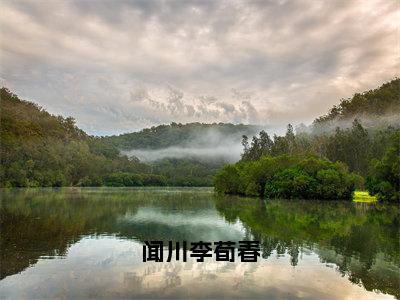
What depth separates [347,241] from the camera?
2562cm

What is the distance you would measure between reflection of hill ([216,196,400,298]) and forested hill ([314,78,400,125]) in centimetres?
13097

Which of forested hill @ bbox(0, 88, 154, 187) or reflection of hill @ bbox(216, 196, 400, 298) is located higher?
forested hill @ bbox(0, 88, 154, 187)

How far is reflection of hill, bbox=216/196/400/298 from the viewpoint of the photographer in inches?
670

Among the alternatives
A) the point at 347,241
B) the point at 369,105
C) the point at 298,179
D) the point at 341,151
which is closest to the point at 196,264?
the point at 347,241

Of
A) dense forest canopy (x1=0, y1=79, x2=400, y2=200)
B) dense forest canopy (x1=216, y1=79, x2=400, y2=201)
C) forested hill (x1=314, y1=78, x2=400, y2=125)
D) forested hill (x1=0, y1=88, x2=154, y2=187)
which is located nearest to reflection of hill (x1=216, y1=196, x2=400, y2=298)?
dense forest canopy (x1=216, y1=79, x2=400, y2=201)

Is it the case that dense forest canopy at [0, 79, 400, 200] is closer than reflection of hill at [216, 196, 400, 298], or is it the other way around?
reflection of hill at [216, 196, 400, 298]

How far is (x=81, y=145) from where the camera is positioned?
17338 centimetres

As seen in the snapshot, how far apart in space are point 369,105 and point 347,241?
502 feet

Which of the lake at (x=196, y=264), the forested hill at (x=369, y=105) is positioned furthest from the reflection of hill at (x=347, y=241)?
the forested hill at (x=369, y=105)

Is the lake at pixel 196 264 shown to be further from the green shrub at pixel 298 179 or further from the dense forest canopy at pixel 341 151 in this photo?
the green shrub at pixel 298 179

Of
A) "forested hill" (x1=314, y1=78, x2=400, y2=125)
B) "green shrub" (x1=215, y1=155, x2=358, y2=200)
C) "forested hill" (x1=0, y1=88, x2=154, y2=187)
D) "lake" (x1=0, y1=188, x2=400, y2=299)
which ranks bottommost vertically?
"lake" (x1=0, y1=188, x2=400, y2=299)

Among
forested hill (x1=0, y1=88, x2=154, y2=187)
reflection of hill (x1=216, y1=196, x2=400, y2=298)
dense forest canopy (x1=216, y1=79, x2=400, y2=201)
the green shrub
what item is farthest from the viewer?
forested hill (x1=0, y1=88, x2=154, y2=187)

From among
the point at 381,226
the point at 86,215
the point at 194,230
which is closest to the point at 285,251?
the point at 194,230

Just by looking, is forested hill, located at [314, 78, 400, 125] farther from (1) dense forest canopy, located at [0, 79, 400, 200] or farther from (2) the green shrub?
(2) the green shrub
